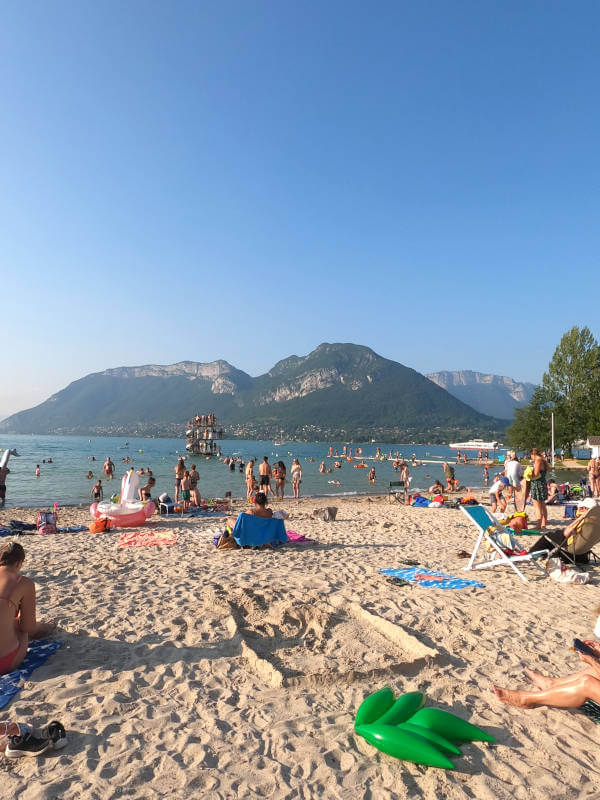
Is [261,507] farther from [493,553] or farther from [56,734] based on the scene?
[56,734]

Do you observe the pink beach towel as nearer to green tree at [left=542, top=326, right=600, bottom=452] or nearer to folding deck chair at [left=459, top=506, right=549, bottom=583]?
folding deck chair at [left=459, top=506, right=549, bottom=583]

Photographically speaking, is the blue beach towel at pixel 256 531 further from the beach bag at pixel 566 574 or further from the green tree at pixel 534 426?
the green tree at pixel 534 426

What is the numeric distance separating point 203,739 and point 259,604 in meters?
2.15

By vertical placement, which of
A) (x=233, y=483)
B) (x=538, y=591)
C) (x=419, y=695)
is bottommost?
(x=233, y=483)

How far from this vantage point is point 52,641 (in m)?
3.94

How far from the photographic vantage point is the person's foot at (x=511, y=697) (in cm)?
312

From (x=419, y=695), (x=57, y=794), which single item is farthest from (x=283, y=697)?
(x=57, y=794)

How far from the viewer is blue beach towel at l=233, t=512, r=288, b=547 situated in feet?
25.6

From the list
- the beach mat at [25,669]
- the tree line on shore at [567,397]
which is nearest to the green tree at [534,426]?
the tree line on shore at [567,397]

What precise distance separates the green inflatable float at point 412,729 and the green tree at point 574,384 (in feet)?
152

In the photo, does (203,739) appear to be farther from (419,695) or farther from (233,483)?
(233,483)

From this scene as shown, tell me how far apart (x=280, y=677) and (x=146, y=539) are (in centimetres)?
586

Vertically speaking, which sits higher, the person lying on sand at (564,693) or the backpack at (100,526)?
the person lying on sand at (564,693)

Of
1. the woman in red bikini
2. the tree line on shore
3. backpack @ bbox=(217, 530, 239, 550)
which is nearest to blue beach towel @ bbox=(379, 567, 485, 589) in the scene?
backpack @ bbox=(217, 530, 239, 550)
